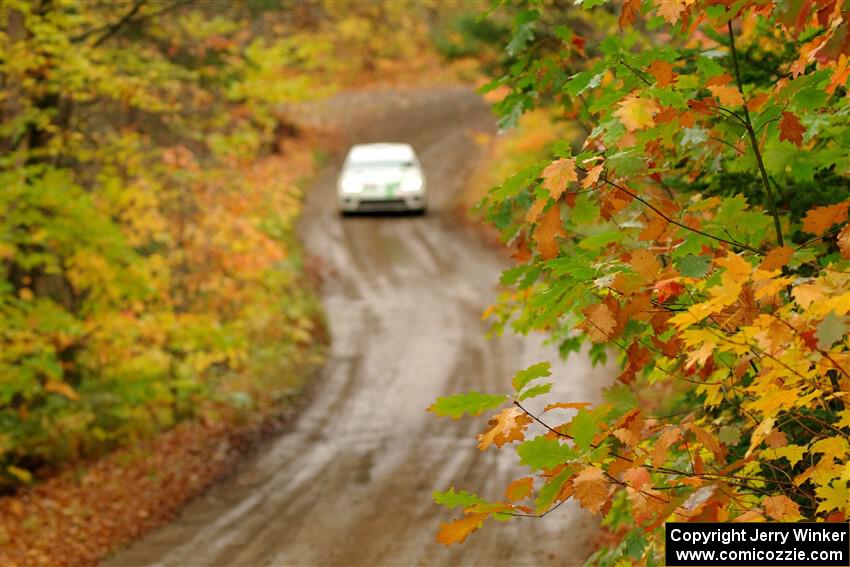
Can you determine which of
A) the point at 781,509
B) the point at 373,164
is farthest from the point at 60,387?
the point at 373,164

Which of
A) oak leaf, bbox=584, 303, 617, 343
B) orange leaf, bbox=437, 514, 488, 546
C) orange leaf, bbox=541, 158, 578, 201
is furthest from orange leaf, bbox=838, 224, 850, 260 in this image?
orange leaf, bbox=437, 514, 488, 546

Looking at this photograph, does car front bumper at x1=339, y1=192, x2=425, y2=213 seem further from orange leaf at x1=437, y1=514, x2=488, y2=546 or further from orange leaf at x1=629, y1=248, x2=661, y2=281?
orange leaf at x1=437, y1=514, x2=488, y2=546

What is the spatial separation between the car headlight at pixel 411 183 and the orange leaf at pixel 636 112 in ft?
70.5

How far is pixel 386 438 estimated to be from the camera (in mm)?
12773

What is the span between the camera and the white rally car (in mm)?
24547

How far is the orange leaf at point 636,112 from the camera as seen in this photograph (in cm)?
309

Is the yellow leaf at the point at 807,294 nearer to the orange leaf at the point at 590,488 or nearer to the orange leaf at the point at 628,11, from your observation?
the orange leaf at the point at 590,488

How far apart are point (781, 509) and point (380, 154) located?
73.4 ft

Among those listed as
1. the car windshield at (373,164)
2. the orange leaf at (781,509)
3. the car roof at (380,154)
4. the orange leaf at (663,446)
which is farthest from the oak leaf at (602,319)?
the car roof at (380,154)

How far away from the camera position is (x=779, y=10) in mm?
3143

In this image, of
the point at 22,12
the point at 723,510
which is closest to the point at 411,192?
the point at 22,12

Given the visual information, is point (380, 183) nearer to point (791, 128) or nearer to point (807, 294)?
point (791, 128)

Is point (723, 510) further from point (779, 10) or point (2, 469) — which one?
point (2, 469)

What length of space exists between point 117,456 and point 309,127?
23150 mm
